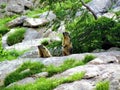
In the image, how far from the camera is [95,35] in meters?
15.5

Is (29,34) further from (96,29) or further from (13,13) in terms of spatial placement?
(96,29)

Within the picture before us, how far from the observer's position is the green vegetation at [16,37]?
27.0 metres

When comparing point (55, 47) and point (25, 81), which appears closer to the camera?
point (25, 81)

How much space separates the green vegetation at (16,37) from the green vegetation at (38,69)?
12.6 metres

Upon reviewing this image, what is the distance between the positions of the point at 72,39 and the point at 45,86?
15.8 ft

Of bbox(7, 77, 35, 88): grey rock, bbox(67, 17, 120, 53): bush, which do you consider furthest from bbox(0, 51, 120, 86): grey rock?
bbox(67, 17, 120, 53): bush

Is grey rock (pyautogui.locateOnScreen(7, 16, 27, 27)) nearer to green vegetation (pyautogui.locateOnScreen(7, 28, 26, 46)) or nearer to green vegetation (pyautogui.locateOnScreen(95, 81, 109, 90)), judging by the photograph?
green vegetation (pyautogui.locateOnScreen(7, 28, 26, 46))

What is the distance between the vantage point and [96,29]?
15461 millimetres

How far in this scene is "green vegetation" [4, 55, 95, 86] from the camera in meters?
13.4

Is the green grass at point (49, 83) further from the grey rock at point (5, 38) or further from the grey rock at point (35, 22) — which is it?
the grey rock at point (35, 22)

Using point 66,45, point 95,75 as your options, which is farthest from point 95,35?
point 95,75

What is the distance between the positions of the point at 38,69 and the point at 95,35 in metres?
2.83

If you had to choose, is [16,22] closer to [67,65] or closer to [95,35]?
[95,35]

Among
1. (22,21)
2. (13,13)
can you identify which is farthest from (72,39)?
(13,13)
